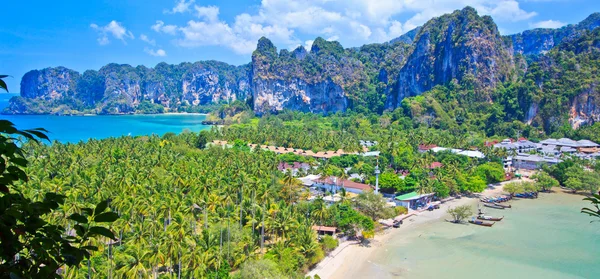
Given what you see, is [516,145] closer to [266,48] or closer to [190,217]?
[190,217]

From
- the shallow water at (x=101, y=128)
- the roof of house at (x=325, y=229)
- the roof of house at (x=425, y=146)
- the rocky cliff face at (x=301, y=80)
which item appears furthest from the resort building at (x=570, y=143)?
the shallow water at (x=101, y=128)

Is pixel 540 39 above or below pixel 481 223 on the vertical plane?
above

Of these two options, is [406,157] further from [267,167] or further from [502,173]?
[267,167]

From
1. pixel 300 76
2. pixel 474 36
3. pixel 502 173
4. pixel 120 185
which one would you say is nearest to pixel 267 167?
pixel 120 185

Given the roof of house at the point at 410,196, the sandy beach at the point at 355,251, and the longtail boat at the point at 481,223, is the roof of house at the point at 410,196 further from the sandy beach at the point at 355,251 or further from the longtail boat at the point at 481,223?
the longtail boat at the point at 481,223

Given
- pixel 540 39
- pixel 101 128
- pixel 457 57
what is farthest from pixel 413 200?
pixel 540 39
